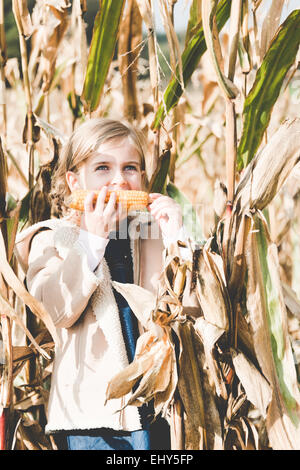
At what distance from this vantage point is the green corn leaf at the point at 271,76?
0.78 meters

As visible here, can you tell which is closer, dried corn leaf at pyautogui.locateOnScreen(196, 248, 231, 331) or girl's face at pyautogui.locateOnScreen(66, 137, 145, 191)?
dried corn leaf at pyautogui.locateOnScreen(196, 248, 231, 331)

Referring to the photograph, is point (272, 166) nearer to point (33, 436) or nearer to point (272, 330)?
point (272, 330)

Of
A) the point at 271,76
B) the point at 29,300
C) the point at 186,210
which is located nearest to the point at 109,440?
the point at 29,300

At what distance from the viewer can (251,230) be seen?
774 mm

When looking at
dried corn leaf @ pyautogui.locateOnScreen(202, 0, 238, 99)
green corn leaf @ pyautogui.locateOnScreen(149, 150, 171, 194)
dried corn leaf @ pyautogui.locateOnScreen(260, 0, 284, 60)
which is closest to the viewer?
dried corn leaf @ pyautogui.locateOnScreen(202, 0, 238, 99)

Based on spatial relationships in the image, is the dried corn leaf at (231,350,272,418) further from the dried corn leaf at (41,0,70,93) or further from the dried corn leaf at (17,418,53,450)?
the dried corn leaf at (41,0,70,93)

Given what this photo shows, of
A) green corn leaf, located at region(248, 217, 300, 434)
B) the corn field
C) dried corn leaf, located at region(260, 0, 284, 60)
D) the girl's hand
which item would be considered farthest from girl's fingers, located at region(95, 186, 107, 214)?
dried corn leaf, located at region(260, 0, 284, 60)

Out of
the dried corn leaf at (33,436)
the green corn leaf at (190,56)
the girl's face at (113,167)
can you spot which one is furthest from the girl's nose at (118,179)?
the dried corn leaf at (33,436)

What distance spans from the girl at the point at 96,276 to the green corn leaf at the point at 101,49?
0.05 metres

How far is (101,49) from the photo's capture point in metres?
0.91

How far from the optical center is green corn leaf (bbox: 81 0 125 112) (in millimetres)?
865

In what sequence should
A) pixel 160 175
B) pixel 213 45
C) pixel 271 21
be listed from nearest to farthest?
pixel 213 45 → pixel 271 21 → pixel 160 175

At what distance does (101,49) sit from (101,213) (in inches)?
10.6

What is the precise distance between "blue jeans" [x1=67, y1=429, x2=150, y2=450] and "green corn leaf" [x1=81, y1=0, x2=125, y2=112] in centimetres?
54
